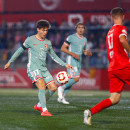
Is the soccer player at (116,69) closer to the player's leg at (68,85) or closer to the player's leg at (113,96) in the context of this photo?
the player's leg at (113,96)

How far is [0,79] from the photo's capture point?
2055cm

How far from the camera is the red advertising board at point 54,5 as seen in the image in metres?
25.6

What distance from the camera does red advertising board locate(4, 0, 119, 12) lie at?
2556 centimetres

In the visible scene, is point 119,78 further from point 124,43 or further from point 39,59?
point 39,59

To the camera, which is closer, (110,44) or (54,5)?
(110,44)

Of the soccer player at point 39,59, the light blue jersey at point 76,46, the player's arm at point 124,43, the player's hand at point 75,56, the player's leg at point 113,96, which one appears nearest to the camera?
the player's arm at point 124,43

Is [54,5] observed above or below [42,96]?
above

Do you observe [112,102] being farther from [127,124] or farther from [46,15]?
[46,15]

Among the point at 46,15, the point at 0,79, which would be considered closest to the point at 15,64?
the point at 0,79

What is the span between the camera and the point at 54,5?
1045 inches

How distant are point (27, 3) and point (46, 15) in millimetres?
1581

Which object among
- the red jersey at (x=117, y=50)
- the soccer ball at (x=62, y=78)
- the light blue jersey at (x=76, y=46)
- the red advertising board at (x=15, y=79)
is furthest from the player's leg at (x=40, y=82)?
the red advertising board at (x=15, y=79)

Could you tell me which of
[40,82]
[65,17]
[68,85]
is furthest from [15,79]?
[40,82]

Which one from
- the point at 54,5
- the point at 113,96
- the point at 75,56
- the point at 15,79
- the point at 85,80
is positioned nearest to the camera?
the point at 113,96
